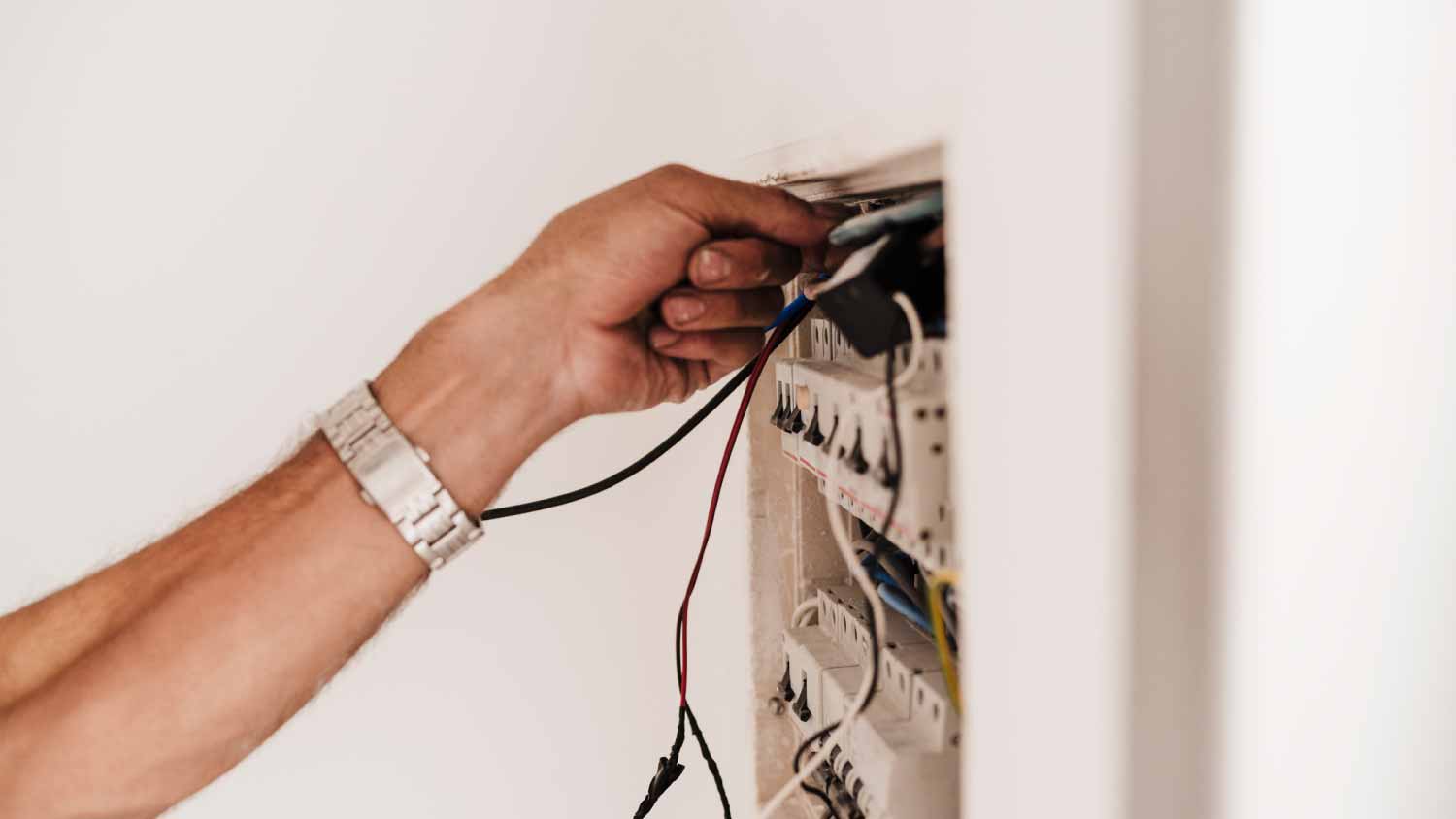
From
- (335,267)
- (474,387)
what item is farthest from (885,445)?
(335,267)

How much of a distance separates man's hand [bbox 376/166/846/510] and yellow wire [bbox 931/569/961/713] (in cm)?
27

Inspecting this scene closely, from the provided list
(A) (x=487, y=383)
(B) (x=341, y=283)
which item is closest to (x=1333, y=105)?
(A) (x=487, y=383)

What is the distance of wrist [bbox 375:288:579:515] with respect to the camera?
0.77 metres

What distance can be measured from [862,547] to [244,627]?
480 millimetres

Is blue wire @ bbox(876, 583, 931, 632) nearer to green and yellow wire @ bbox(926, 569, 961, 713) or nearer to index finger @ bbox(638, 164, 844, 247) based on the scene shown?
green and yellow wire @ bbox(926, 569, 961, 713)

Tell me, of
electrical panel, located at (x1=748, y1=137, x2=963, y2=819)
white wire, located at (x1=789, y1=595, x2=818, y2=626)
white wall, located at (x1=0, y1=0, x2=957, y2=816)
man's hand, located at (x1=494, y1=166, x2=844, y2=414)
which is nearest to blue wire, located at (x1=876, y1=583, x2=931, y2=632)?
electrical panel, located at (x1=748, y1=137, x2=963, y2=819)

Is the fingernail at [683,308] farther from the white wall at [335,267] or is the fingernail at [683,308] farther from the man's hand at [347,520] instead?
the white wall at [335,267]

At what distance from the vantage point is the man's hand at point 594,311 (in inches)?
28.2

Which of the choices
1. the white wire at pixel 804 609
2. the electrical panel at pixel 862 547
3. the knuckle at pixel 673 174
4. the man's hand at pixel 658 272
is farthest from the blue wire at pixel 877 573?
the knuckle at pixel 673 174

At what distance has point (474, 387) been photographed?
2.52 ft

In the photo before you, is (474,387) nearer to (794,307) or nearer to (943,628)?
(794,307)

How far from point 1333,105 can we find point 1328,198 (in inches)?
1.5

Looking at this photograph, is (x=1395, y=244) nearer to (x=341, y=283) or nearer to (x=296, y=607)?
(x=296, y=607)

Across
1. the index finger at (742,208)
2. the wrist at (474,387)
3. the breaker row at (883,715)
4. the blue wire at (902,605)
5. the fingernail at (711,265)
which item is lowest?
the breaker row at (883,715)
